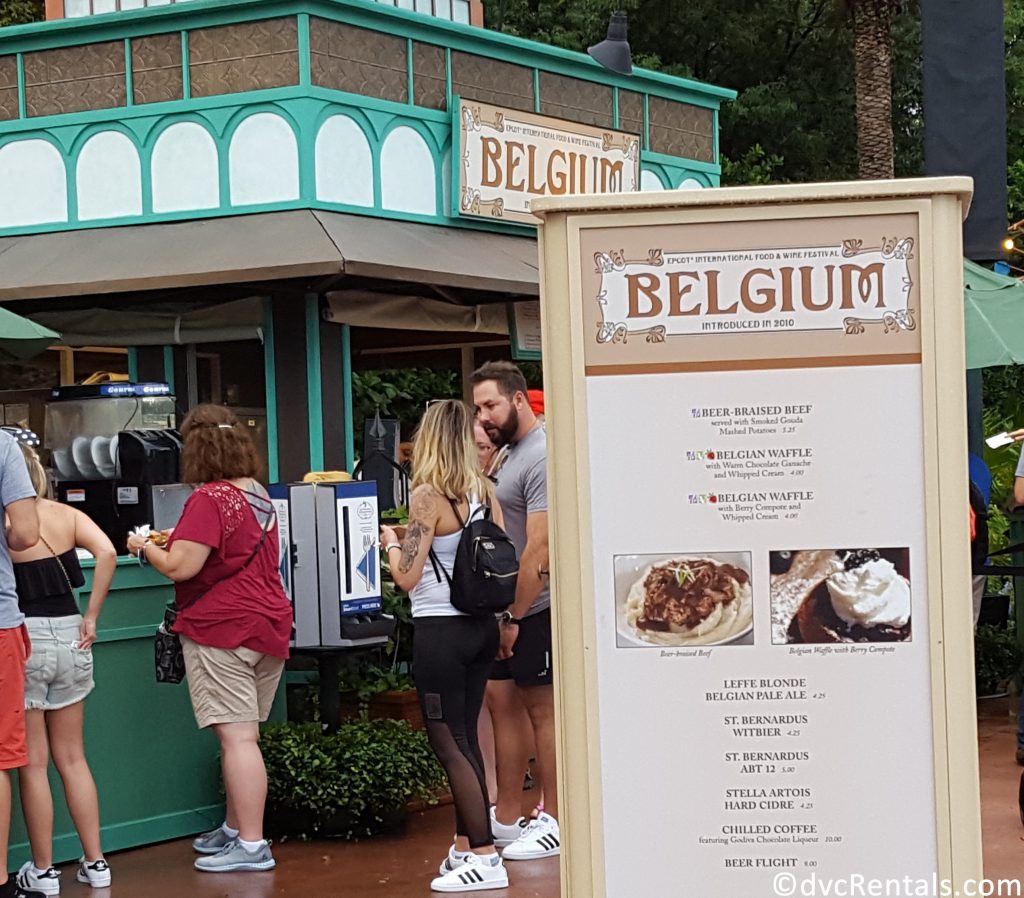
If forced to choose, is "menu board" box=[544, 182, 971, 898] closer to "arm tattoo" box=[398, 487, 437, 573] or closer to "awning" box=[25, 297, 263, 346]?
"arm tattoo" box=[398, 487, 437, 573]

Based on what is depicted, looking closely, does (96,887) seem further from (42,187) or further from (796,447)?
(42,187)

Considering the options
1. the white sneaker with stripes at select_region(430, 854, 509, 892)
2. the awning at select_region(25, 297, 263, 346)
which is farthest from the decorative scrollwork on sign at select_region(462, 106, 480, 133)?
the white sneaker with stripes at select_region(430, 854, 509, 892)

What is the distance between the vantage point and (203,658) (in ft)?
21.6

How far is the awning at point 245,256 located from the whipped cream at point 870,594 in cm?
552

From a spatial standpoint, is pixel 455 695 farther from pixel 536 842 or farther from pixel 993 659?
pixel 993 659

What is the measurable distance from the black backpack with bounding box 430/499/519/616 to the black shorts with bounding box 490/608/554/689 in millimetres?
527

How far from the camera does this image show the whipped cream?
325 cm

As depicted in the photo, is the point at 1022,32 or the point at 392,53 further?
the point at 1022,32

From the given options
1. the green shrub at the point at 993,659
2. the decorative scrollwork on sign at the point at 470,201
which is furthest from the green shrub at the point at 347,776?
the green shrub at the point at 993,659

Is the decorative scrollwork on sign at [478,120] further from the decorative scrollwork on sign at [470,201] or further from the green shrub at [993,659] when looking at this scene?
the green shrub at [993,659]

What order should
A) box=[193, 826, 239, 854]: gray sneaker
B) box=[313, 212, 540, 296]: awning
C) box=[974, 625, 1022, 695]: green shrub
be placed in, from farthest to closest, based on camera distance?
box=[974, 625, 1022, 695]: green shrub < box=[313, 212, 540, 296]: awning < box=[193, 826, 239, 854]: gray sneaker

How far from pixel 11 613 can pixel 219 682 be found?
1.11m

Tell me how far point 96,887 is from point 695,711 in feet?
12.8

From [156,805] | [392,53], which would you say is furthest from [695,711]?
[392,53]
